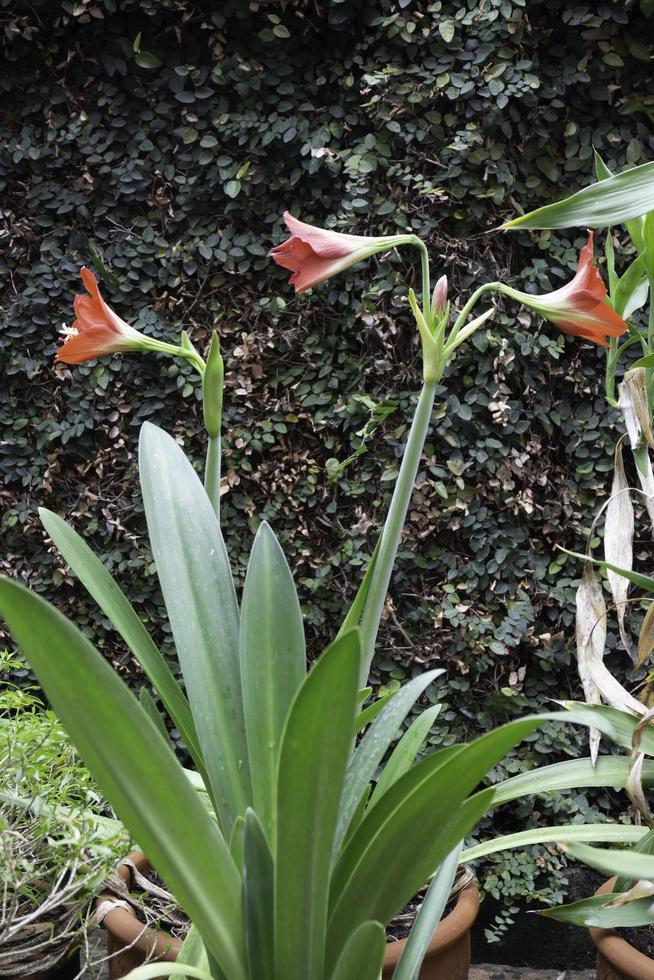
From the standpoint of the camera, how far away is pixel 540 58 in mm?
1983

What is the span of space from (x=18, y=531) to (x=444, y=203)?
1392 mm

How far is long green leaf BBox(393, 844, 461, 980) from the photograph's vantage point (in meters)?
0.90

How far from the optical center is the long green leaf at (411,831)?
2.25ft

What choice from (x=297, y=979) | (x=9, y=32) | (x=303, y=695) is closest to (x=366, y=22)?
(x=9, y=32)

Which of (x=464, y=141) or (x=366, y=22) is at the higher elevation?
(x=366, y=22)

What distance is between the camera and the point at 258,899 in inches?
29.7

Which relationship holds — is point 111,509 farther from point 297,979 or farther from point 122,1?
point 297,979

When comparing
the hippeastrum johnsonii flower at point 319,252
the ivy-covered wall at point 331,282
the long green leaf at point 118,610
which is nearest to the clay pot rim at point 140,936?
the long green leaf at point 118,610

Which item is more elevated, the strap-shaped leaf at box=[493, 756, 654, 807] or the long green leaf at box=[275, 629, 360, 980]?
the long green leaf at box=[275, 629, 360, 980]

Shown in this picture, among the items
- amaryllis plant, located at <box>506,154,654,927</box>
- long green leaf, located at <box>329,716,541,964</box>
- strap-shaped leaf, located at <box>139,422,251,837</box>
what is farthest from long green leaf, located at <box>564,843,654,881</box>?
strap-shaped leaf, located at <box>139,422,251,837</box>

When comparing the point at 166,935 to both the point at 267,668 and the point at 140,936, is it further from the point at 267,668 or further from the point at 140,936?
the point at 267,668

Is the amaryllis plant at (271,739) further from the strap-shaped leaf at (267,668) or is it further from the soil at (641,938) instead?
the soil at (641,938)

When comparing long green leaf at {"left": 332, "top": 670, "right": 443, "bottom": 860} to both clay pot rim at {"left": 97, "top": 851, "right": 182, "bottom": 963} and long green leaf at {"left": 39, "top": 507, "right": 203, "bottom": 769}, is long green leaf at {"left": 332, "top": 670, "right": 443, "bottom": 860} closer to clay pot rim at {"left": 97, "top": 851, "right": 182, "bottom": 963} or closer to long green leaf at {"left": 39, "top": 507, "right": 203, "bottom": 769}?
long green leaf at {"left": 39, "top": 507, "right": 203, "bottom": 769}

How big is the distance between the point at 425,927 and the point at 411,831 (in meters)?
0.26
